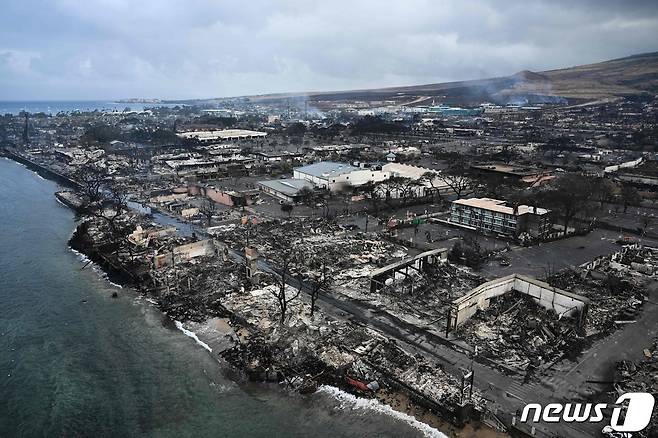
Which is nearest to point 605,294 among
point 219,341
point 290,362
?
point 290,362

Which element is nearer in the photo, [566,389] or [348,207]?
[566,389]

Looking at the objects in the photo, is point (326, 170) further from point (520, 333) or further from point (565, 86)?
point (565, 86)

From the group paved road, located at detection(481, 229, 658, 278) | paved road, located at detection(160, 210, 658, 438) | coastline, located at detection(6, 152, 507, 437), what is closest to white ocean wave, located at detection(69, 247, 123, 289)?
coastline, located at detection(6, 152, 507, 437)

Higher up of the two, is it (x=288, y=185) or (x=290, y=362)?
(x=288, y=185)

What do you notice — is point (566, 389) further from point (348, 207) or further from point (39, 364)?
point (348, 207)

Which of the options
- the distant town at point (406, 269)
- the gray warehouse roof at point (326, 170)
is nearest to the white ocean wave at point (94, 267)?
the distant town at point (406, 269)

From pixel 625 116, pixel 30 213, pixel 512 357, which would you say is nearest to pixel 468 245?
pixel 512 357

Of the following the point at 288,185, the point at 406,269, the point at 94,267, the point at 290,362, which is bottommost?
the point at 290,362
